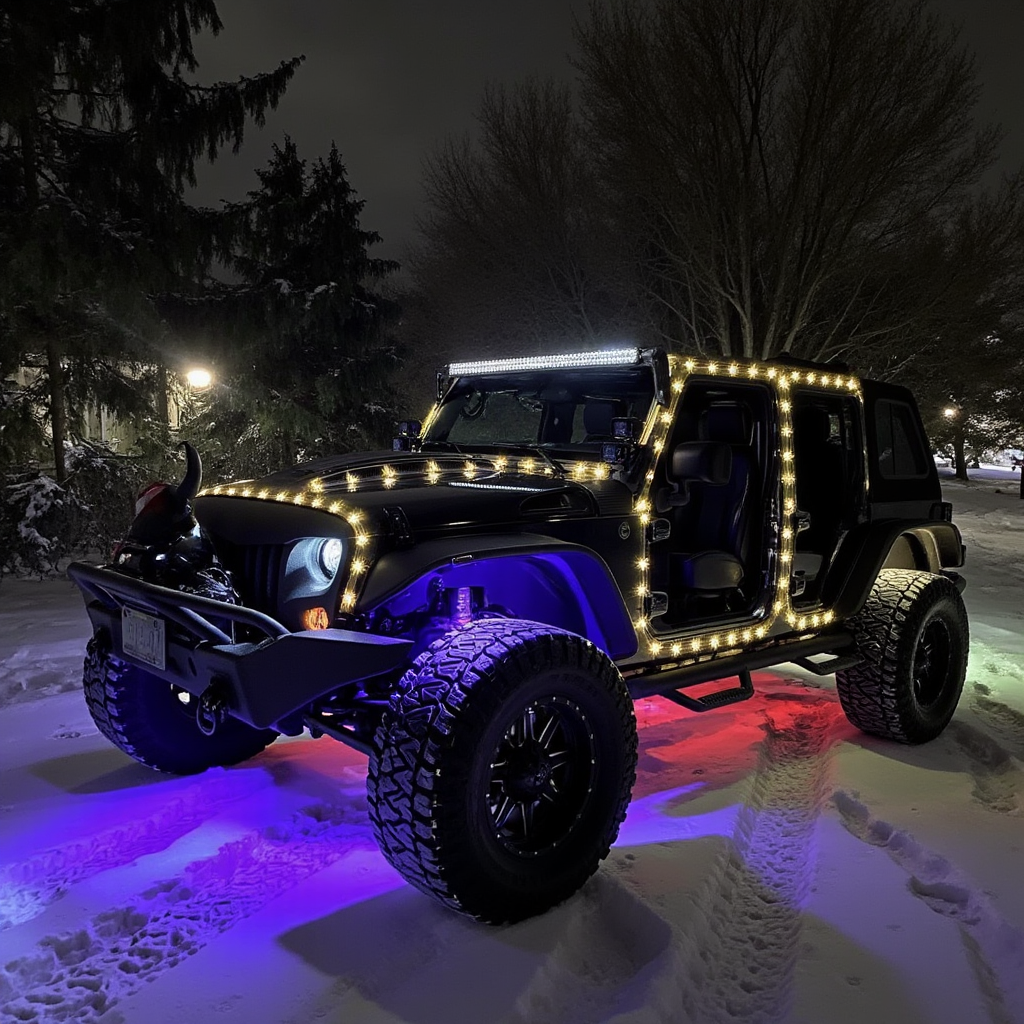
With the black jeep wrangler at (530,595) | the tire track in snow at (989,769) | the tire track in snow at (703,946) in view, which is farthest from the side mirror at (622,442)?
the tire track in snow at (989,769)

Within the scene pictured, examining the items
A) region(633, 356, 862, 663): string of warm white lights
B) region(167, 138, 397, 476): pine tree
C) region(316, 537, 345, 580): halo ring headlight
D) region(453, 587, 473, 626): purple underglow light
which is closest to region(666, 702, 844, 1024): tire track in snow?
region(633, 356, 862, 663): string of warm white lights

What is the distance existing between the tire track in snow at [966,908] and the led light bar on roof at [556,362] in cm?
227

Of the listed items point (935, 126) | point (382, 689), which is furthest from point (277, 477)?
point (935, 126)

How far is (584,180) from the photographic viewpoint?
14.5 m

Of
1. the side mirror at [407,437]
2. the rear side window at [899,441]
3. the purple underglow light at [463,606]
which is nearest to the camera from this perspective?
the purple underglow light at [463,606]

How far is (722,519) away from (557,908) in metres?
2.29

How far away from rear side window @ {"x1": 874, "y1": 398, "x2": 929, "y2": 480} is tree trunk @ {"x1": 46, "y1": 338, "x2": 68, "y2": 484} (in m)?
8.91

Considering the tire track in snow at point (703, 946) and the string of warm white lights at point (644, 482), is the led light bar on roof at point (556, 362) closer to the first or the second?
the string of warm white lights at point (644, 482)

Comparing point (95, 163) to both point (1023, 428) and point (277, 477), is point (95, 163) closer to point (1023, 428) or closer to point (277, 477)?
point (277, 477)

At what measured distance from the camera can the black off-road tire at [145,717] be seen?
12.6ft

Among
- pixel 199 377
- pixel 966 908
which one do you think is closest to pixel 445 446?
pixel 966 908

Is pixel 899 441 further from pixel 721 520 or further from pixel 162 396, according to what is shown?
pixel 162 396

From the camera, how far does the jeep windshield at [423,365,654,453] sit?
4.17m

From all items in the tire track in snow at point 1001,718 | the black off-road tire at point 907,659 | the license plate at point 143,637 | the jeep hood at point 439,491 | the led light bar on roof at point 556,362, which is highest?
the led light bar on roof at point 556,362
